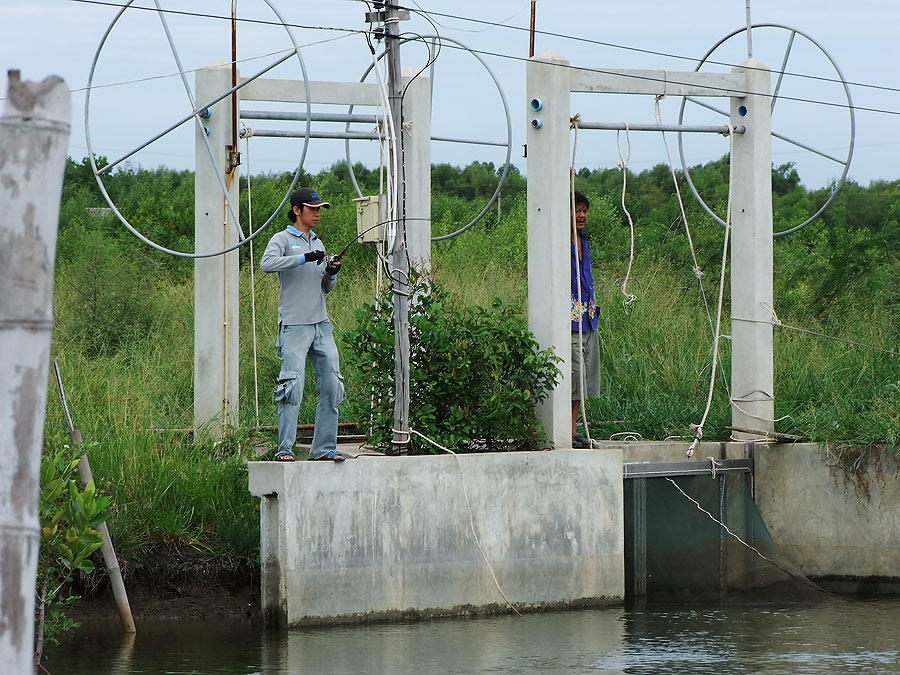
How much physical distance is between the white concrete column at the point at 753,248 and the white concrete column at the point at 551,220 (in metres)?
1.84

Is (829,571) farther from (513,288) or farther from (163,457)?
(513,288)

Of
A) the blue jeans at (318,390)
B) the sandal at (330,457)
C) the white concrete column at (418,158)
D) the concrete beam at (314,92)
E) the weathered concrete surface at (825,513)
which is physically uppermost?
the concrete beam at (314,92)

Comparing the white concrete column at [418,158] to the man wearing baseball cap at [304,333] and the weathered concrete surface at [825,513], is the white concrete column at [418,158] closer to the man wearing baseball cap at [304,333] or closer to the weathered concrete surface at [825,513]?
the man wearing baseball cap at [304,333]

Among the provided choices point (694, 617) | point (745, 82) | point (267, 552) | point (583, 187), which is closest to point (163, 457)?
point (267, 552)

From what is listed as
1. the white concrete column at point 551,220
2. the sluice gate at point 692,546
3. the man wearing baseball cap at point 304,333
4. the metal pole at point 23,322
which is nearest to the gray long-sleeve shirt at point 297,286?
the man wearing baseball cap at point 304,333

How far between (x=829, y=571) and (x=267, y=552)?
475cm

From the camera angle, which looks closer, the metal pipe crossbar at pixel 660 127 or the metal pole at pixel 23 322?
the metal pole at pixel 23 322

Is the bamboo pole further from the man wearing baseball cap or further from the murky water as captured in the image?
the man wearing baseball cap

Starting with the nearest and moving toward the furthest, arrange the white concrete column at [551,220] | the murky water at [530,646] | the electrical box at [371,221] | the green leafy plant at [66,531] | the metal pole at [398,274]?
1. the green leafy plant at [66,531]
2. the murky water at [530,646]
3. the metal pole at [398,274]
4. the electrical box at [371,221]
5. the white concrete column at [551,220]

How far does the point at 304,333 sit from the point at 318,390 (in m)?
0.42

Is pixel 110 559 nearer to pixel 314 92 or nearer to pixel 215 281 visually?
pixel 215 281

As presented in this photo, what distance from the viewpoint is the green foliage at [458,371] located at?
958 cm

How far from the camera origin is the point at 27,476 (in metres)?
2.31

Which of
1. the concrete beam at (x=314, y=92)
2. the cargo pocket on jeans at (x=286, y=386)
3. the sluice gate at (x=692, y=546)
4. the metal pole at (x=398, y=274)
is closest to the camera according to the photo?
the cargo pocket on jeans at (x=286, y=386)
